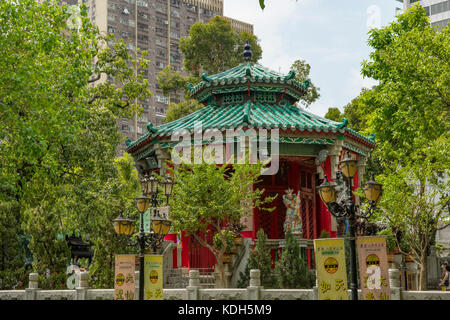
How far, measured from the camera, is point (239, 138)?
21.0 m

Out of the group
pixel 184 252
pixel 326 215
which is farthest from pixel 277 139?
pixel 184 252

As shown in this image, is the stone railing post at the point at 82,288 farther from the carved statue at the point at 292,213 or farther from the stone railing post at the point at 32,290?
the carved statue at the point at 292,213

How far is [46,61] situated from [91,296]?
34.5 feet

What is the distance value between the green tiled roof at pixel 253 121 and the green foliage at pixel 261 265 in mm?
4703

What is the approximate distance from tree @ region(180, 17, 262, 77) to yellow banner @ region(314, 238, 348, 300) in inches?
1281

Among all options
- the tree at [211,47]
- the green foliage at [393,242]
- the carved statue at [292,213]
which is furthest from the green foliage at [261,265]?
the tree at [211,47]

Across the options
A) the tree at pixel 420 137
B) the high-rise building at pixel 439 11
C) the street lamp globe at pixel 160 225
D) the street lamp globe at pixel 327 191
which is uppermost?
the high-rise building at pixel 439 11

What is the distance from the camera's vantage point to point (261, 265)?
18.3m

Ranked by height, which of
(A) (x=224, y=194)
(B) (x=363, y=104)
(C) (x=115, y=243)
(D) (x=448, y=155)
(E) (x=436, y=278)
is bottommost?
(E) (x=436, y=278)

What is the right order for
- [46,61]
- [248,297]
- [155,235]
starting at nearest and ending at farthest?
[248,297], [155,235], [46,61]

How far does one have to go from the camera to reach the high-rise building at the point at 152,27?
79188 mm

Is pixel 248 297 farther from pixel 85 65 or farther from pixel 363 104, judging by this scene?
pixel 363 104
